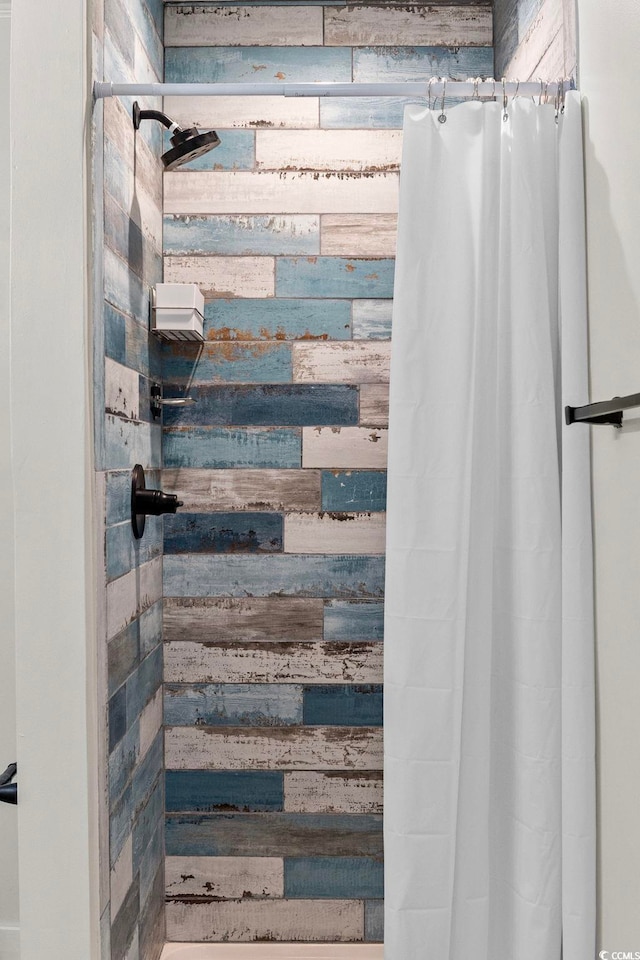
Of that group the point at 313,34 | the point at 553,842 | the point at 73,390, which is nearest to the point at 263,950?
the point at 553,842

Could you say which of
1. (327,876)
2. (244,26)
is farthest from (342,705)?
(244,26)

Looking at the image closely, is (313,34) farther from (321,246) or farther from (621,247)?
(621,247)

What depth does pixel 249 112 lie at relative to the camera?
198 centimetres

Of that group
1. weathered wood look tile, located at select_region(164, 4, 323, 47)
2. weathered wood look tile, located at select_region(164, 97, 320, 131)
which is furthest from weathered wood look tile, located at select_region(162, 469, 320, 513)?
weathered wood look tile, located at select_region(164, 4, 323, 47)

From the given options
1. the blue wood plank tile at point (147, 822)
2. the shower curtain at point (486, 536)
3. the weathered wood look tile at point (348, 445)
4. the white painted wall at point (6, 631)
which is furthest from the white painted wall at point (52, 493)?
the weathered wood look tile at point (348, 445)

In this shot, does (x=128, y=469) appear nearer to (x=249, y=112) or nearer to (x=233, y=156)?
(x=233, y=156)

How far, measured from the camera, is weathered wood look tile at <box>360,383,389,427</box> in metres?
1.97

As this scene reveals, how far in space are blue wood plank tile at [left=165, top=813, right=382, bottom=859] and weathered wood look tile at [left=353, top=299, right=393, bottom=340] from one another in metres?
1.30

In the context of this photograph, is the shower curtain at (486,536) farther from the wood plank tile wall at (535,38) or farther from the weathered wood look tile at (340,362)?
the weathered wood look tile at (340,362)

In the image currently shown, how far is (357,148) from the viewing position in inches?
78.0

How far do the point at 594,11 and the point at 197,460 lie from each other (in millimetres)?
1328

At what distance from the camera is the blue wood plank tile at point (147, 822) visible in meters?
1.63

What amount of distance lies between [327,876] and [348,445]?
3.83 feet

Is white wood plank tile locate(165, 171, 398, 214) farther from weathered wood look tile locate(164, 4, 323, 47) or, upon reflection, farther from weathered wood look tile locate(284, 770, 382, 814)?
weathered wood look tile locate(284, 770, 382, 814)
